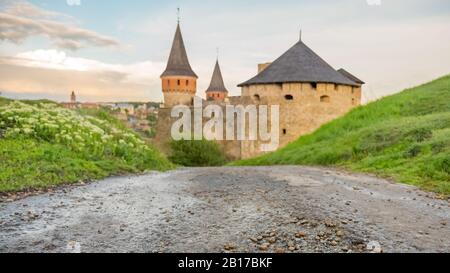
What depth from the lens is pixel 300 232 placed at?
477cm

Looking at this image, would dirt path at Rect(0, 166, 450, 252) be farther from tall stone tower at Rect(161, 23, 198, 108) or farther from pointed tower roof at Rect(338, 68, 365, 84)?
tall stone tower at Rect(161, 23, 198, 108)

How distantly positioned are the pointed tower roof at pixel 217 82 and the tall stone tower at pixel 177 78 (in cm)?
1057

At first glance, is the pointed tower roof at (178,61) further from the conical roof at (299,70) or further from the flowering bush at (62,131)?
the flowering bush at (62,131)

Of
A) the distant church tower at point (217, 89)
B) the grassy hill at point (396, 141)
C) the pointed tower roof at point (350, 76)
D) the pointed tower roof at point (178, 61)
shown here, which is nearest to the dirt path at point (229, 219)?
the grassy hill at point (396, 141)

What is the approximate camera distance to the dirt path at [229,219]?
14.8ft

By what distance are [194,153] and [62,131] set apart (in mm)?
17797

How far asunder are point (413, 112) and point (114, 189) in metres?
13.9

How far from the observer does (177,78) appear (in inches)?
2029

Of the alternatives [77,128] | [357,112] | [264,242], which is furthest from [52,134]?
[357,112]

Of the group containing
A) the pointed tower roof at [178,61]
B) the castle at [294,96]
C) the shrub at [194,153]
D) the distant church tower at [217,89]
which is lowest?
the shrub at [194,153]

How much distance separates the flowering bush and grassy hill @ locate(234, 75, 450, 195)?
664cm

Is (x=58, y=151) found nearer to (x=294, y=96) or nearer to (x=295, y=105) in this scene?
(x=294, y=96)

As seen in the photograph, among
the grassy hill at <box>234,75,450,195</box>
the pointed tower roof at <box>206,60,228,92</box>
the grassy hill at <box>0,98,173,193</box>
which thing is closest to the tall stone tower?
the pointed tower roof at <box>206,60,228,92</box>

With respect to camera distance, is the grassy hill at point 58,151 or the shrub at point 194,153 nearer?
the grassy hill at point 58,151
